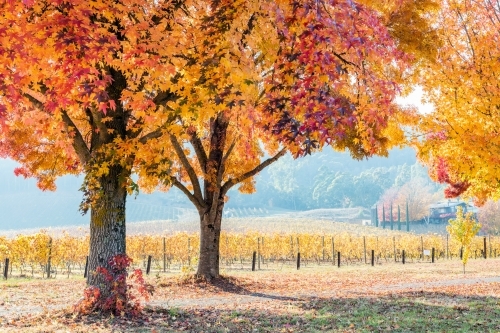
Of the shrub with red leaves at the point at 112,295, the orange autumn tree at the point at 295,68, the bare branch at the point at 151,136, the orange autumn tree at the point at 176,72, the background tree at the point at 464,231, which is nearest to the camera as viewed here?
the orange autumn tree at the point at 295,68

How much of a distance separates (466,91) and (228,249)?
21055 millimetres

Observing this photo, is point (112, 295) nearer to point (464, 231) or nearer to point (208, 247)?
point (208, 247)

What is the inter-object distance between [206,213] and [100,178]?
22.7 ft

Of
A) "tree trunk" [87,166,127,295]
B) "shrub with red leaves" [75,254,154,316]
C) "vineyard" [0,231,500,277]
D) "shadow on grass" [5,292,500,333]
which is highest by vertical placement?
"tree trunk" [87,166,127,295]

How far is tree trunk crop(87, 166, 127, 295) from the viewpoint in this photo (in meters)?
8.81

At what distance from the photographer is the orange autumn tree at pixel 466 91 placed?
13430 millimetres

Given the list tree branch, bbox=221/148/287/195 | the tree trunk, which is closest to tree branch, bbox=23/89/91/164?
the tree trunk

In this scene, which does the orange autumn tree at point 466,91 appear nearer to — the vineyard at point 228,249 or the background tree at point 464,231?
the background tree at point 464,231

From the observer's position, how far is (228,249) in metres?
32.1

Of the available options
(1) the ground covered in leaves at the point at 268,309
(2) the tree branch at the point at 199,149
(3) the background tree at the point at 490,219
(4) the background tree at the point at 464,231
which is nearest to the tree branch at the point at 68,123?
(1) the ground covered in leaves at the point at 268,309

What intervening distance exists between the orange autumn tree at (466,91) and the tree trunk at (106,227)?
30.7 feet

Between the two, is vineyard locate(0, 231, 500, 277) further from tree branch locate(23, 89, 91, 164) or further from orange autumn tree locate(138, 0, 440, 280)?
orange autumn tree locate(138, 0, 440, 280)

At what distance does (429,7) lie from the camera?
12.1m

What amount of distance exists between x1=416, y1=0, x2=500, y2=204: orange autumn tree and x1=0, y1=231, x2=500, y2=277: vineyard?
1403cm
